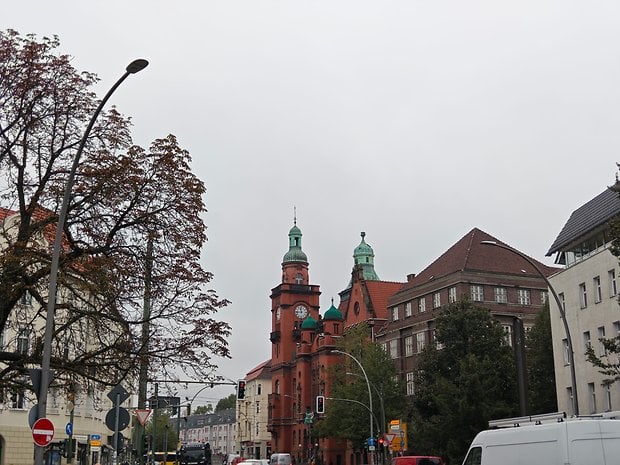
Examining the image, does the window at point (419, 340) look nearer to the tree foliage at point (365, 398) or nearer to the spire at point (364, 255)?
the tree foliage at point (365, 398)

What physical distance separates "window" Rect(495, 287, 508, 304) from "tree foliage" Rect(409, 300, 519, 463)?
727 inches

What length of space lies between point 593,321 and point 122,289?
98.3 feet

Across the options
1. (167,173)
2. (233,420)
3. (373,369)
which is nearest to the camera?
(167,173)

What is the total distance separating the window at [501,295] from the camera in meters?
72.4

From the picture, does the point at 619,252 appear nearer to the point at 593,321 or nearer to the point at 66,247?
the point at 66,247

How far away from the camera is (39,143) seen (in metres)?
22.2

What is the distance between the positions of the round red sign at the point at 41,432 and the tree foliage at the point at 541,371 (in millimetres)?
42252

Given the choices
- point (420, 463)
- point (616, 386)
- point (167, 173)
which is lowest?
point (420, 463)

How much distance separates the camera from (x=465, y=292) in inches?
2751

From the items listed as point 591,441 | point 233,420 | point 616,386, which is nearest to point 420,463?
point 616,386

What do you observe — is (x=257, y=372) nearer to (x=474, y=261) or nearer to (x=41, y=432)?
(x=474, y=261)

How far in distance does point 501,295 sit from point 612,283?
31.6 metres

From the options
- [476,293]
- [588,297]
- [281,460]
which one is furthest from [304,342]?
[588,297]

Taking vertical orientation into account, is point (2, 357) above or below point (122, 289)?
below
